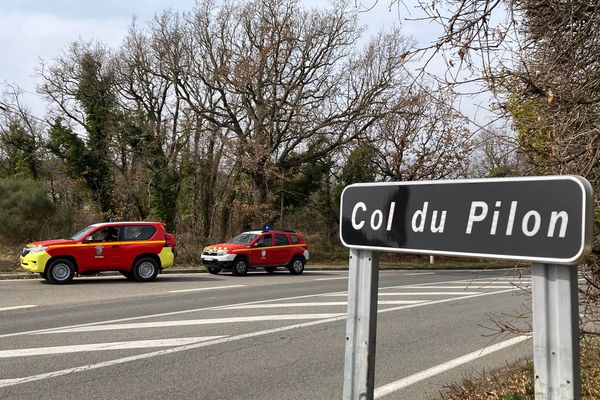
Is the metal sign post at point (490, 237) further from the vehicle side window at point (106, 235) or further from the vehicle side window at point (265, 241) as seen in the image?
the vehicle side window at point (265, 241)

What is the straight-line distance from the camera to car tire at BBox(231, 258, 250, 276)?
19.7 m

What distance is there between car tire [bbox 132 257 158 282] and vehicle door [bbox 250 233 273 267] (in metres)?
4.29

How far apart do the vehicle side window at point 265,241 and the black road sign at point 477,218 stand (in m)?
17.9

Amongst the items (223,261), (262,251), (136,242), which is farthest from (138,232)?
(262,251)

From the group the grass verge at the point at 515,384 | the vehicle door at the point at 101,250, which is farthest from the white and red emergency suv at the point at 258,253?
the grass verge at the point at 515,384

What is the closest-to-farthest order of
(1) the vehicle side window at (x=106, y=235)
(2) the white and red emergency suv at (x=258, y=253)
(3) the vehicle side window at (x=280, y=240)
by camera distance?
1. (1) the vehicle side window at (x=106, y=235)
2. (2) the white and red emergency suv at (x=258, y=253)
3. (3) the vehicle side window at (x=280, y=240)

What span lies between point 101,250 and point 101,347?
909cm

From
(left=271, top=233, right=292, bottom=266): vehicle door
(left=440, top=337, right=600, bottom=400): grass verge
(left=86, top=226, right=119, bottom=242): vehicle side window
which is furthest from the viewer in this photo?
(left=271, top=233, right=292, bottom=266): vehicle door

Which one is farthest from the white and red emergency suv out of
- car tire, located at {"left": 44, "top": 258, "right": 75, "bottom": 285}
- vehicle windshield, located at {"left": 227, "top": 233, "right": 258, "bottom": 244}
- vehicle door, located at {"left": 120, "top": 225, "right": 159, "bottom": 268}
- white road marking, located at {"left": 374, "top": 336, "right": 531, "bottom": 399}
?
white road marking, located at {"left": 374, "top": 336, "right": 531, "bottom": 399}

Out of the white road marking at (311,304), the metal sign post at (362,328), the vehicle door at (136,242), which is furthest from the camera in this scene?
the vehicle door at (136,242)

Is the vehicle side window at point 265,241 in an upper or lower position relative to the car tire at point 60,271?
upper

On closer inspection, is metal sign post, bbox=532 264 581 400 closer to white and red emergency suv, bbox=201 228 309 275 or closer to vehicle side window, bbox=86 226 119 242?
vehicle side window, bbox=86 226 119 242

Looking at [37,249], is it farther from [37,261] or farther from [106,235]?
[106,235]

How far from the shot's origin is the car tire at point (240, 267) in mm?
19734
